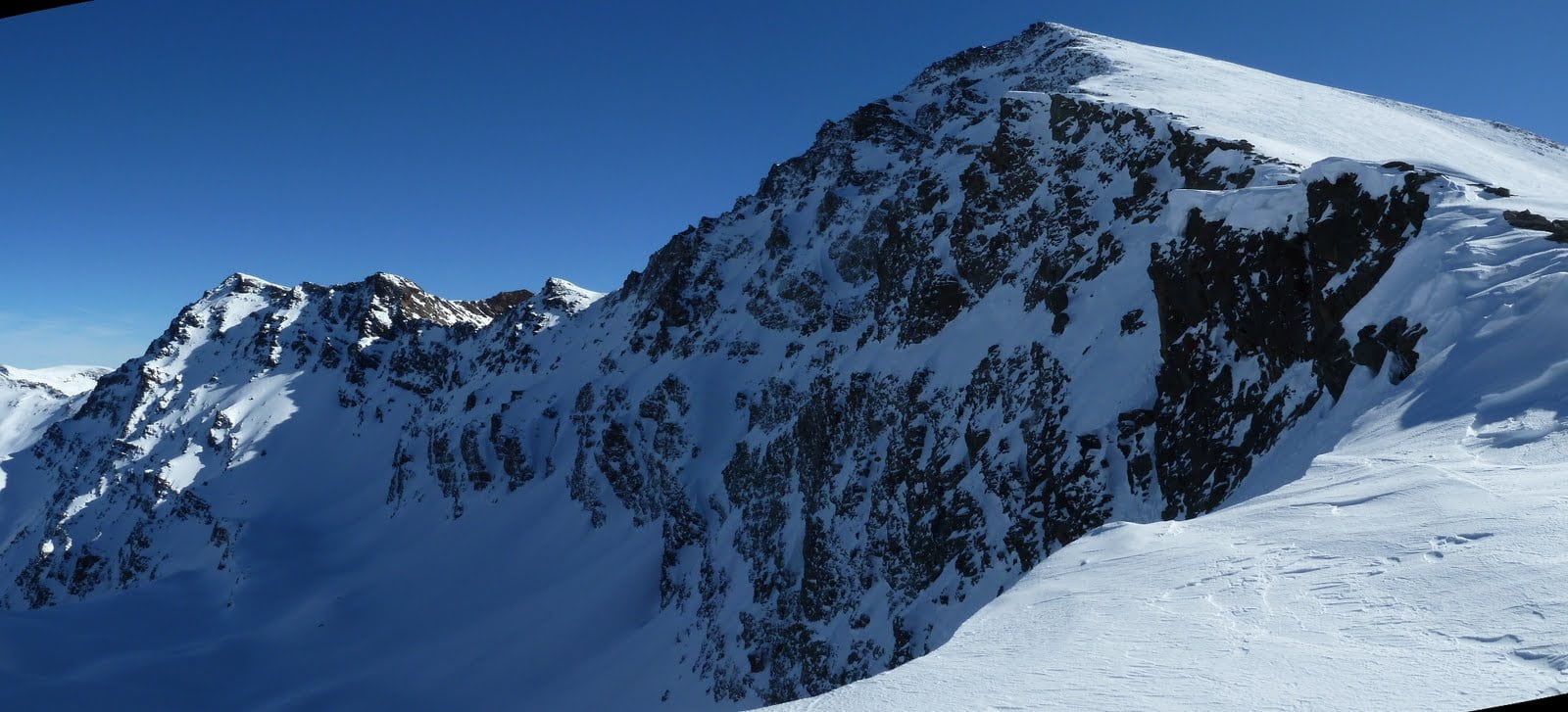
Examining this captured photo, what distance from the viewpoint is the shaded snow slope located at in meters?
6.16

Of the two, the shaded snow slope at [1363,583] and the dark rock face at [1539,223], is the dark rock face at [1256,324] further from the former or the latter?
the shaded snow slope at [1363,583]

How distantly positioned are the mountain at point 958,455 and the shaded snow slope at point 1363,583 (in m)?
0.06

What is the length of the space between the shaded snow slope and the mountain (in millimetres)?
55

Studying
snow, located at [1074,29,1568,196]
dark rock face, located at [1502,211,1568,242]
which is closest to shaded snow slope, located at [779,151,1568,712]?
dark rock face, located at [1502,211,1568,242]

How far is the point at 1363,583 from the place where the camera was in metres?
7.95

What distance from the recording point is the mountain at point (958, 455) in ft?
29.8

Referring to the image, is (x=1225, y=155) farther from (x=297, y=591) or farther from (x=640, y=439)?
(x=297, y=591)

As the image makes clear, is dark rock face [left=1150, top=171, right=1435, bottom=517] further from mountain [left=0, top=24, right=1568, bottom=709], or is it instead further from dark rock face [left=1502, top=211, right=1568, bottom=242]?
dark rock face [left=1502, top=211, right=1568, bottom=242]

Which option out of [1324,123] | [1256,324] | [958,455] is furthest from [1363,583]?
[1324,123]

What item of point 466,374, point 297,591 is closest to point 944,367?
point 297,591

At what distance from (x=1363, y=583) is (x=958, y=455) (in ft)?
94.0

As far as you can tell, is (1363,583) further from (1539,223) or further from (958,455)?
(958,455)

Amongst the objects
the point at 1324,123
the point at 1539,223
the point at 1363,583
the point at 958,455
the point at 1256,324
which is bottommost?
the point at 1363,583

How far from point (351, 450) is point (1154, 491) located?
5065 inches
